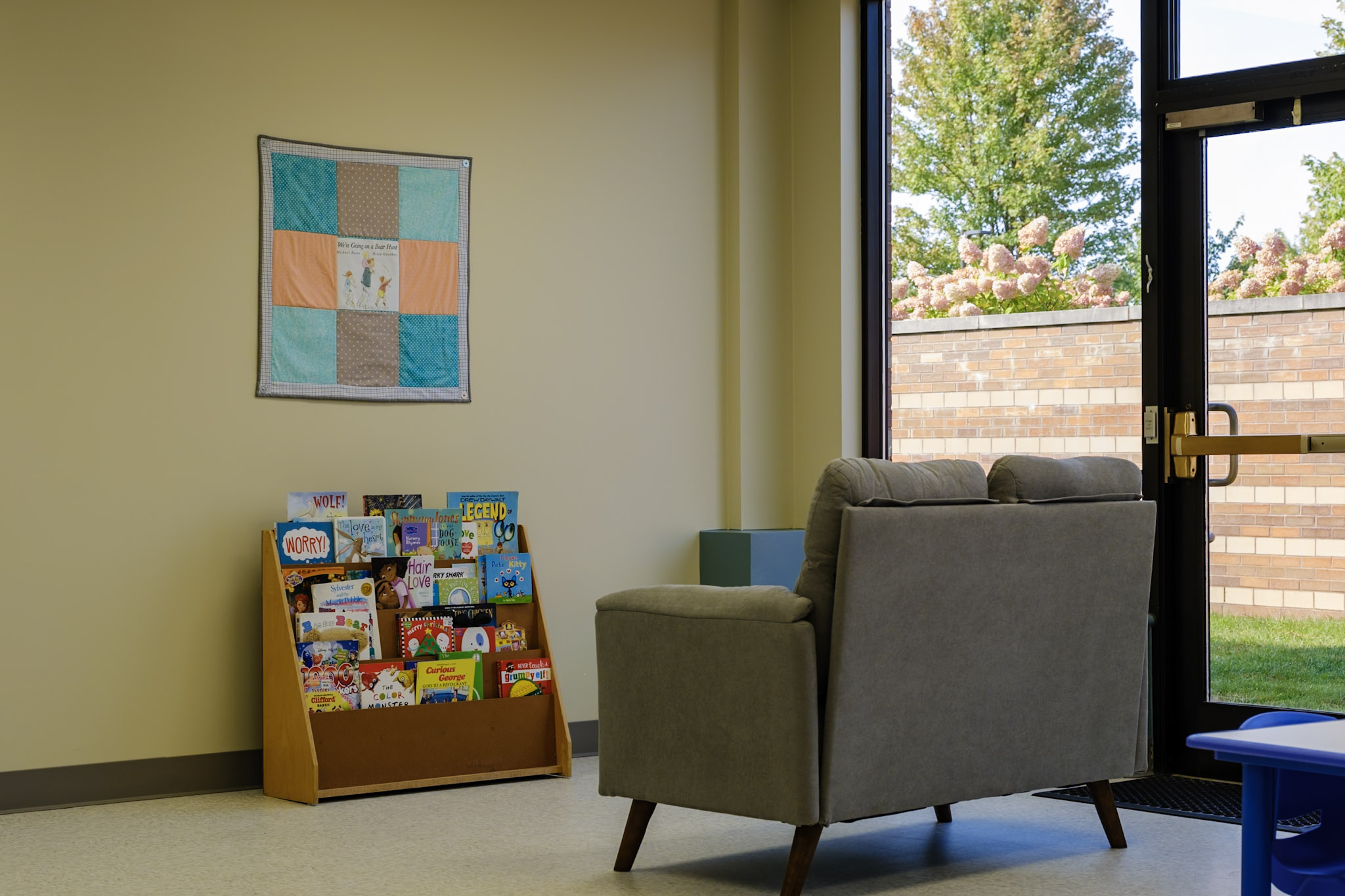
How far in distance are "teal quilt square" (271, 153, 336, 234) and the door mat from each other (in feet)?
9.23

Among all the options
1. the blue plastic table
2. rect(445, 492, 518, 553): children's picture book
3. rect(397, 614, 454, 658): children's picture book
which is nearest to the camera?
the blue plastic table

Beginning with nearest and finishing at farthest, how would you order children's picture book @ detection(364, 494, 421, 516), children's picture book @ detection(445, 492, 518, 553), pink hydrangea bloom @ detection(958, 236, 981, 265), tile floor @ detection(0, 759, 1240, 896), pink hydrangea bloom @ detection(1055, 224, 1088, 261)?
tile floor @ detection(0, 759, 1240, 896) < children's picture book @ detection(364, 494, 421, 516) < children's picture book @ detection(445, 492, 518, 553) < pink hydrangea bloom @ detection(1055, 224, 1088, 261) < pink hydrangea bloom @ detection(958, 236, 981, 265)

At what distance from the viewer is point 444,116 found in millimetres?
4742

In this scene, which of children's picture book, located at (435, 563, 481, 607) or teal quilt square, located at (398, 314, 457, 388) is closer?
children's picture book, located at (435, 563, 481, 607)

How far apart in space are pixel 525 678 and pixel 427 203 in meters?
1.62

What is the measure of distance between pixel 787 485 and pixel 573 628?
1.09 metres

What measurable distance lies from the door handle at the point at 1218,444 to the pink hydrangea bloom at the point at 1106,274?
0.49 m

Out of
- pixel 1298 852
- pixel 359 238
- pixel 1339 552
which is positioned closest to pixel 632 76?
pixel 359 238

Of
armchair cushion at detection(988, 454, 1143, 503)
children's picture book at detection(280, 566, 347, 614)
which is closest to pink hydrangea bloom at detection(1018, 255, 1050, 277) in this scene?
armchair cushion at detection(988, 454, 1143, 503)

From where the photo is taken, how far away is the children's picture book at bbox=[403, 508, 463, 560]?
4.39m

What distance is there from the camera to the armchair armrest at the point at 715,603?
9.34 feet

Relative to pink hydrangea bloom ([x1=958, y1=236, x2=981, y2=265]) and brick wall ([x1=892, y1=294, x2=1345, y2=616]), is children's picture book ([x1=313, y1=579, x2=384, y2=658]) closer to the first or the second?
brick wall ([x1=892, y1=294, x2=1345, y2=616])

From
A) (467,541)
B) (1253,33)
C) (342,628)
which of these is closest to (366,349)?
(467,541)

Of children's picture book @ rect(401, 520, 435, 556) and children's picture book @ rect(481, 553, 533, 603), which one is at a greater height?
children's picture book @ rect(401, 520, 435, 556)
